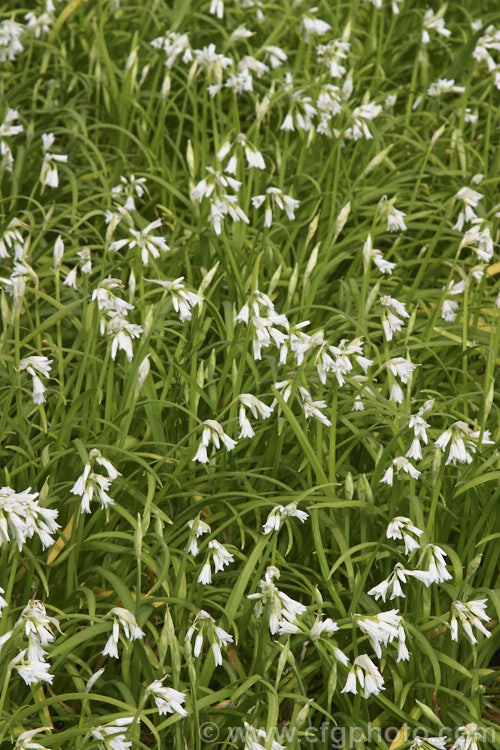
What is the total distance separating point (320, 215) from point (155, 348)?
1055mm

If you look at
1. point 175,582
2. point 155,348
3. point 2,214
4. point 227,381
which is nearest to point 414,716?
point 175,582

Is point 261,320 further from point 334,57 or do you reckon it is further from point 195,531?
point 334,57

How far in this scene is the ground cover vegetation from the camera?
8.41 ft

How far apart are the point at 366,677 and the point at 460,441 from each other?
28.9 inches

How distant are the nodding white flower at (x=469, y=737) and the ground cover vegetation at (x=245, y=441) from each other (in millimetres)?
19

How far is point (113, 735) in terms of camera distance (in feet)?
7.52

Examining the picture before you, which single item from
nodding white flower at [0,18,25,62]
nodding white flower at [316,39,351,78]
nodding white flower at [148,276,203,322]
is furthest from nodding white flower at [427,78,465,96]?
nodding white flower at [148,276,203,322]

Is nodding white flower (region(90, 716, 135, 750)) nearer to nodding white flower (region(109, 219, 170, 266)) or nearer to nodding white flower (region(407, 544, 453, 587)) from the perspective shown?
nodding white flower (region(407, 544, 453, 587))

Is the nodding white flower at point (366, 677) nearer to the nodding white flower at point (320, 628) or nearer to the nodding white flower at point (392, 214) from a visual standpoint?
the nodding white flower at point (320, 628)

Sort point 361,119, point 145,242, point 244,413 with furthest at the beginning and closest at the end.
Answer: point 361,119 → point 145,242 → point 244,413

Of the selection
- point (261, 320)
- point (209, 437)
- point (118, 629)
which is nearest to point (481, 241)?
point (261, 320)

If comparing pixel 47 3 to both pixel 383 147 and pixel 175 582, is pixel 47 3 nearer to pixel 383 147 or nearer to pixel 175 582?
pixel 383 147

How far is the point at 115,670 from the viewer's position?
2.78 m

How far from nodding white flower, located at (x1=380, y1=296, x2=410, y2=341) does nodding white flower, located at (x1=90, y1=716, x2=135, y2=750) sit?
1.41 meters
